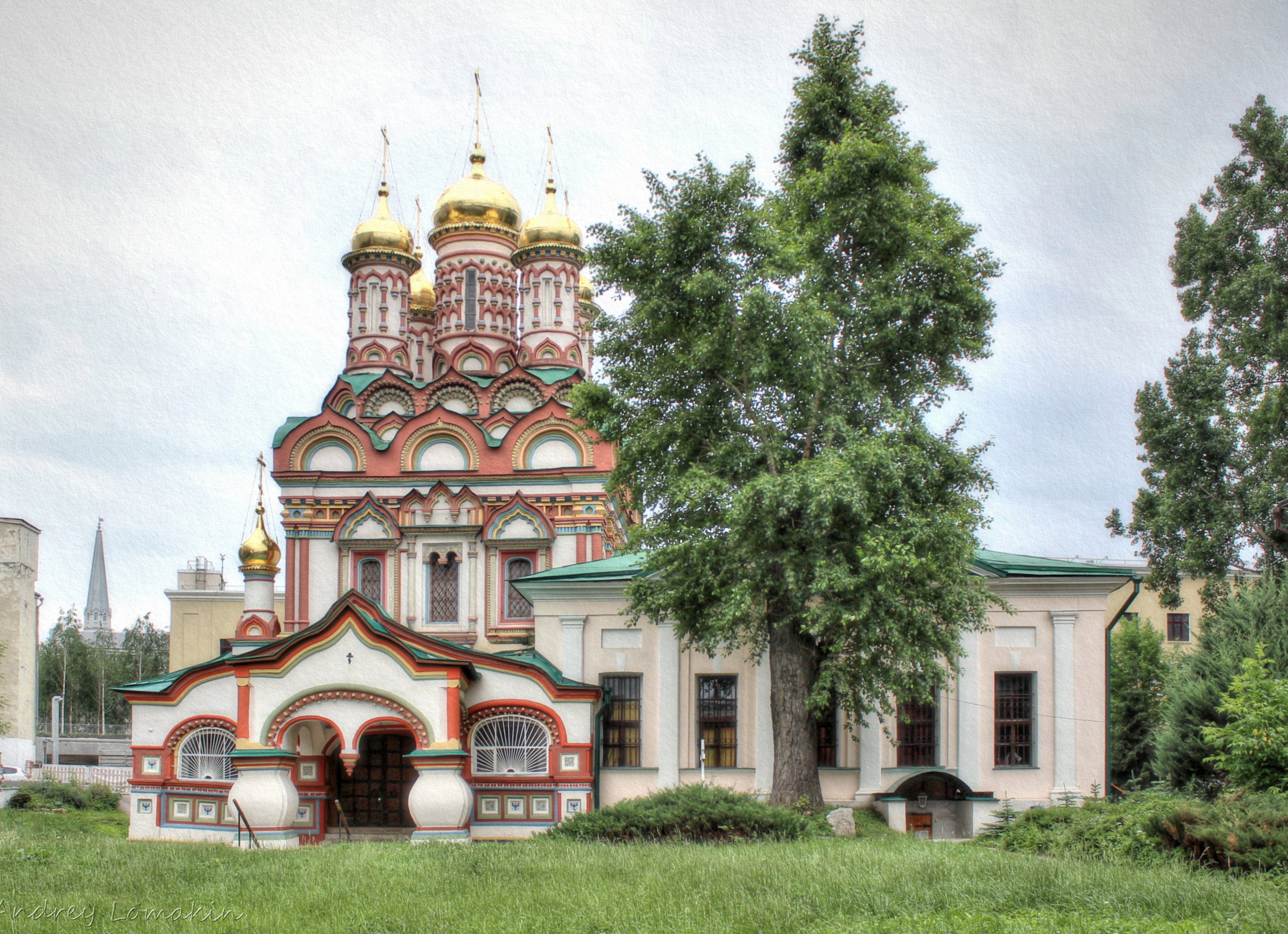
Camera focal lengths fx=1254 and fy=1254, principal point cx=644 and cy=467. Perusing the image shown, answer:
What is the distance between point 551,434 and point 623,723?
22.1 ft

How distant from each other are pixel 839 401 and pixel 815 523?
2328mm

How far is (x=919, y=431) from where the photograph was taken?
56.6 ft

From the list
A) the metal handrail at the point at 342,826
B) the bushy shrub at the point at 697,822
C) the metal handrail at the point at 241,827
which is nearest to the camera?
the bushy shrub at the point at 697,822

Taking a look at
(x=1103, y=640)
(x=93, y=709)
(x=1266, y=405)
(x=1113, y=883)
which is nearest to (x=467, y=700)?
(x=1103, y=640)

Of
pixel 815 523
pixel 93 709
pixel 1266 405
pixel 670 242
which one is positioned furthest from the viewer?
pixel 93 709

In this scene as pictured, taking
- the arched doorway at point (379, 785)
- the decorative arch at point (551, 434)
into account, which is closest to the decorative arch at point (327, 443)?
the decorative arch at point (551, 434)

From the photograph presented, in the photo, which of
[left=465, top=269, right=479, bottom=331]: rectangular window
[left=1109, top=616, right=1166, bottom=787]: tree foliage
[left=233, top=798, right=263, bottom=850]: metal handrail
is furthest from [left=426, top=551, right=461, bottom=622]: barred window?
[left=1109, top=616, right=1166, bottom=787]: tree foliage

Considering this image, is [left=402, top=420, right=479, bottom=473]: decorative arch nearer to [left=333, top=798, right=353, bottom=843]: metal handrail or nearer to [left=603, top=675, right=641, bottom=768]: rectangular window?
[left=603, top=675, right=641, bottom=768]: rectangular window

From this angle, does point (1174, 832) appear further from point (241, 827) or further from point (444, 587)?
point (444, 587)

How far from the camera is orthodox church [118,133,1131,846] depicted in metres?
19.2

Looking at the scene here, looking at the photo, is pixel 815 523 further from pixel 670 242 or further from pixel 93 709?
pixel 93 709

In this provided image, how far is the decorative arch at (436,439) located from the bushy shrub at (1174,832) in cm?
1393

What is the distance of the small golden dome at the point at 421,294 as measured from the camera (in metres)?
33.0
